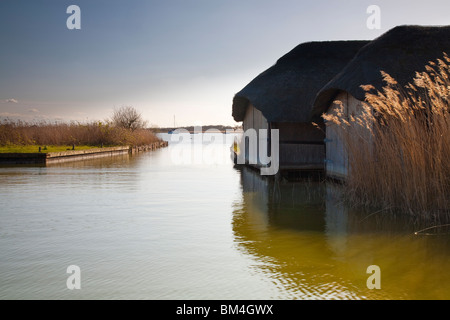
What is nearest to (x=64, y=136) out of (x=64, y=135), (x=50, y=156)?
(x=64, y=135)

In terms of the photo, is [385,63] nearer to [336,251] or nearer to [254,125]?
[336,251]

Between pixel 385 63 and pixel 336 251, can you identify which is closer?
pixel 336 251

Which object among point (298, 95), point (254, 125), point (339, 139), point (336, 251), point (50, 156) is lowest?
point (336, 251)

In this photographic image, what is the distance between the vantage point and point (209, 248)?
19.4ft

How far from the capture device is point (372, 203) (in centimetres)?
841

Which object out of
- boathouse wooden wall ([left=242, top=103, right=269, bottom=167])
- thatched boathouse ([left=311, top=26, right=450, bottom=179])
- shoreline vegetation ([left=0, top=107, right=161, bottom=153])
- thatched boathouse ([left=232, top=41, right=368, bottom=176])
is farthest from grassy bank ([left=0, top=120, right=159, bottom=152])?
thatched boathouse ([left=311, top=26, right=450, bottom=179])

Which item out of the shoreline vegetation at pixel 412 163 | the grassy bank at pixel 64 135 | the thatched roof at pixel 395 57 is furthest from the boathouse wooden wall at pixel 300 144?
the grassy bank at pixel 64 135

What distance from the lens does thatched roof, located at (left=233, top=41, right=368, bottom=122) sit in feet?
46.1

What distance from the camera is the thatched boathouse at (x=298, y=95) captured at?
553 inches

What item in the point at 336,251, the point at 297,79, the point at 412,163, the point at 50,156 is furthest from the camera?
the point at 50,156

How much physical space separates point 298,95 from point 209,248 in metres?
9.28
